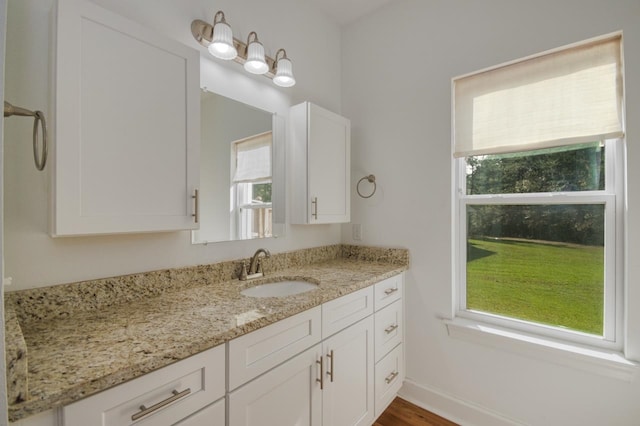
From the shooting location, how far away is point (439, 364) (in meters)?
1.89

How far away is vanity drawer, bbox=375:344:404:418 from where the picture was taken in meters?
1.70

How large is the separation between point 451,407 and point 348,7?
2840 millimetres

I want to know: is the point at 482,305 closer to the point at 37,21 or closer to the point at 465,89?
the point at 465,89

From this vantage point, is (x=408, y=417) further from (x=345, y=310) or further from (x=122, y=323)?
(x=122, y=323)

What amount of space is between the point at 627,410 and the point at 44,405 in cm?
220

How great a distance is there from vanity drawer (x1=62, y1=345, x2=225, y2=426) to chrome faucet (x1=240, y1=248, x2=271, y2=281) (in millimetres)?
681

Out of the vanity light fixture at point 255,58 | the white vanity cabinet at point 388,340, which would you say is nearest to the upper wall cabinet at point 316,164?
the vanity light fixture at point 255,58

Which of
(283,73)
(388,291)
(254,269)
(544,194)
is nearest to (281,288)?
(254,269)

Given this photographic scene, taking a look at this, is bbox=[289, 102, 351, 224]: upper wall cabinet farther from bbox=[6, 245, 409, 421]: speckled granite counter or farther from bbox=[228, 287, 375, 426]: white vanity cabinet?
bbox=[228, 287, 375, 426]: white vanity cabinet

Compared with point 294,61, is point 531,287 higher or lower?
lower

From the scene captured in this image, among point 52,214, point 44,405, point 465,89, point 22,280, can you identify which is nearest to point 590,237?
point 465,89

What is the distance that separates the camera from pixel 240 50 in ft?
5.06

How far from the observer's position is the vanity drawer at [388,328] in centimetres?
169

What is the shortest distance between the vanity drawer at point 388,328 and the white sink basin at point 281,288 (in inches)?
17.7
